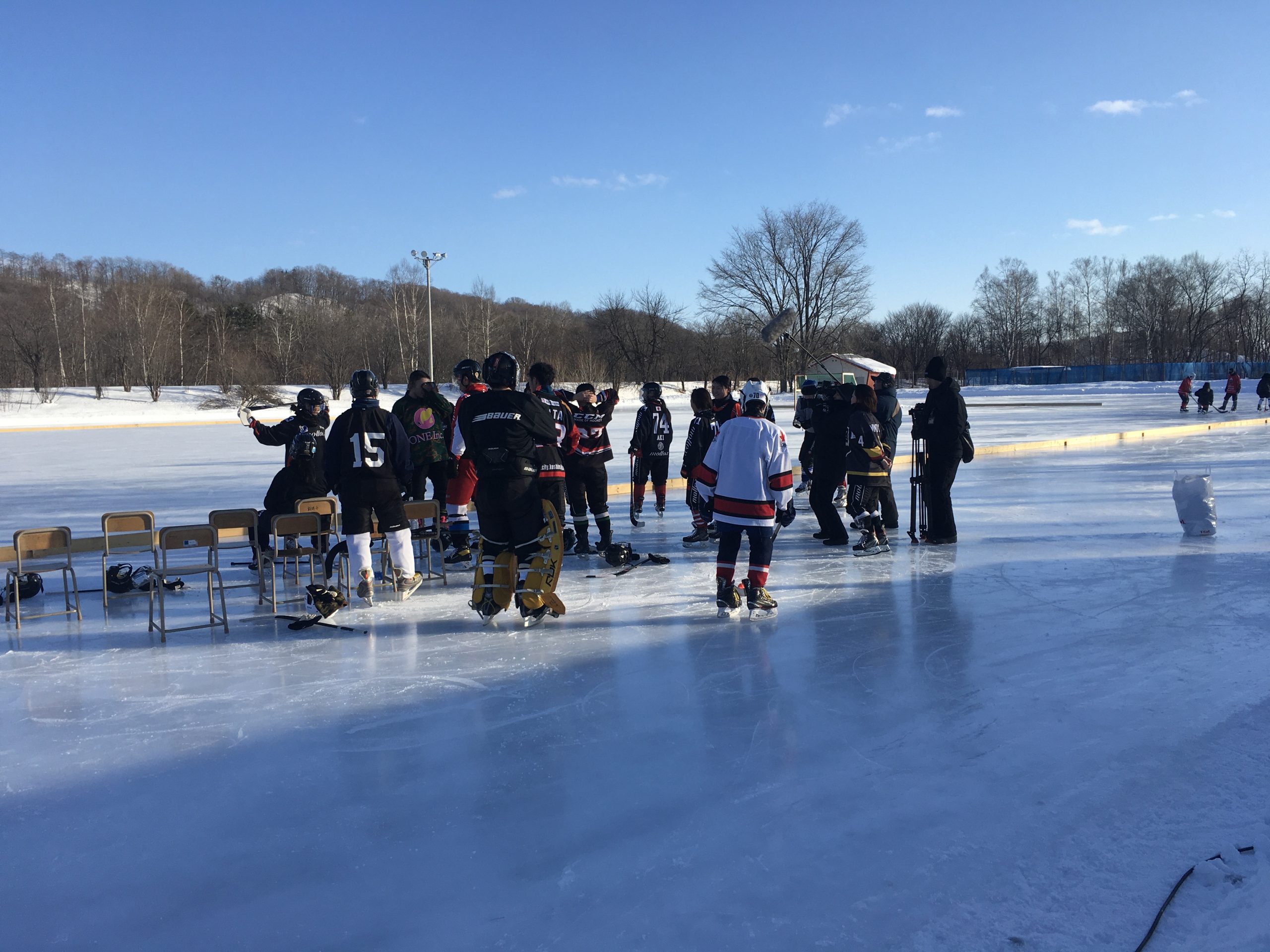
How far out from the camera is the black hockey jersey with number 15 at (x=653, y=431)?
29.8ft

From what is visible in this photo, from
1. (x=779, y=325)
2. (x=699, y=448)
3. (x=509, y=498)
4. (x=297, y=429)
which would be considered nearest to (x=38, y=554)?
(x=297, y=429)

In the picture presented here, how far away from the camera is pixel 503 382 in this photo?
555 cm

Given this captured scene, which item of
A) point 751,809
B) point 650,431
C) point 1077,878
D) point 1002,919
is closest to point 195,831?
point 751,809

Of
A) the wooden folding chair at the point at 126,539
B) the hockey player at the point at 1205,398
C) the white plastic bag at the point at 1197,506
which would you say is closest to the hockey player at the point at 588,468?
the wooden folding chair at the point at 126,539

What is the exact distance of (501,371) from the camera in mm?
5496

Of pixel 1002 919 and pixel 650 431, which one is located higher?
pixel 650 431

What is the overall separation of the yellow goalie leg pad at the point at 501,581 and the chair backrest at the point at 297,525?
146 centimetres

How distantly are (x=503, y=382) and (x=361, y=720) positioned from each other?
7.68 feet

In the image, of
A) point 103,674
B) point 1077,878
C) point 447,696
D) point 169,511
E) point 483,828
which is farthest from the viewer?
point 169,511

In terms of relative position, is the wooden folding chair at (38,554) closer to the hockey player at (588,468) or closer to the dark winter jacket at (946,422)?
the hockey player at (588,468)

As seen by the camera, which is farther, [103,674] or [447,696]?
[103,674]

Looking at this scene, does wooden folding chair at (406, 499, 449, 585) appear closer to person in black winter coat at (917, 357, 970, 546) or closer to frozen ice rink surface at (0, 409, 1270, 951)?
frozen ice rink surface at (0, 409, 1270, 951)

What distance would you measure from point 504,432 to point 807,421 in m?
4.93

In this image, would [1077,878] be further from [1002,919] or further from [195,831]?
[195,831]
